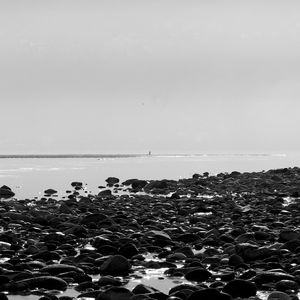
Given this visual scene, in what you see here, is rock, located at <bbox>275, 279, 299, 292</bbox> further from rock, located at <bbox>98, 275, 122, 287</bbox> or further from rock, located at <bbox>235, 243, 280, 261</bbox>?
rock, located at <bbox>98, 275, 122, 287</bbox>

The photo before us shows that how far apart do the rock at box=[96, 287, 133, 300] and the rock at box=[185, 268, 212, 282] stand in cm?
214

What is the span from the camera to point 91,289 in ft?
37.8

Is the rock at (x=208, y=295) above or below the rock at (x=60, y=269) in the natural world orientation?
above

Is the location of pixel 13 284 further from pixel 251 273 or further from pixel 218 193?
pixel 218 193

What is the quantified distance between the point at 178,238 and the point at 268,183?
26.4 m

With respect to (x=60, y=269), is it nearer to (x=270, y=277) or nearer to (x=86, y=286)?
(x=86, y=286)

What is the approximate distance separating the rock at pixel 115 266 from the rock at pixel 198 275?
4.91ft

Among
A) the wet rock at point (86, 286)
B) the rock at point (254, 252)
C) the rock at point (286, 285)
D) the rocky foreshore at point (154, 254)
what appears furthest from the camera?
the rock at point (254, 252)

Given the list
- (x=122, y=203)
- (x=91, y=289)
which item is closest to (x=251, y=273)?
(x=91, y=289)

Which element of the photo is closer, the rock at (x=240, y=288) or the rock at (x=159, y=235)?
the rock at (x=240, y=288)

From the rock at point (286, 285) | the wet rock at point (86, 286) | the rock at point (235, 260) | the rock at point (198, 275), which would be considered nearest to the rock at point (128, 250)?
the rock at point (235, 260)

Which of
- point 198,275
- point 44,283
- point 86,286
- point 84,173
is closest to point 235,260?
point 198,275

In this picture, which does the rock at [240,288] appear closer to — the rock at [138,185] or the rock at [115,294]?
the rock at [115,294]

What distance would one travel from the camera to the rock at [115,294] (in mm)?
10422
